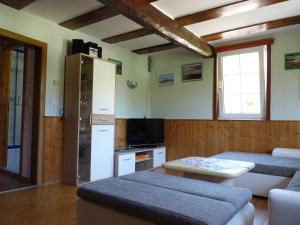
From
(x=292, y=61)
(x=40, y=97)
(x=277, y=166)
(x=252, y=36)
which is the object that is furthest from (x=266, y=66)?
(x=40, y=97)

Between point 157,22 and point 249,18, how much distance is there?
4.23 feet

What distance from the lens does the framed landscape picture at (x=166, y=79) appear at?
489cm

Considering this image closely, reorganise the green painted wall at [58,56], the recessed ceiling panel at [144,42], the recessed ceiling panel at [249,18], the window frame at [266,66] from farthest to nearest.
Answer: the recessed ceiling panel at [144,42] < the window frame at [266,66] < the green painted wall at [58,56] < the recessed ceiling panel at [249,18]

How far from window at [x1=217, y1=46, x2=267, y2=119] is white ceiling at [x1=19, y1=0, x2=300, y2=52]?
2.29ft

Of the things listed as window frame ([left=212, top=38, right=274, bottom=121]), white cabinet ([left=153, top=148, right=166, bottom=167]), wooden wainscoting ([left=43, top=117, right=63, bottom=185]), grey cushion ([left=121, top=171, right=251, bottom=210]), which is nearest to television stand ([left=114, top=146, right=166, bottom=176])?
white cabinet ([left=153, top=148, right=166, bottom=167])

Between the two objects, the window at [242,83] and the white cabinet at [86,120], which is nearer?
the white cabinet at [86,120]

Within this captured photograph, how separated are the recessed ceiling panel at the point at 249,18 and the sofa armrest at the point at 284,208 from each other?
2350 mm

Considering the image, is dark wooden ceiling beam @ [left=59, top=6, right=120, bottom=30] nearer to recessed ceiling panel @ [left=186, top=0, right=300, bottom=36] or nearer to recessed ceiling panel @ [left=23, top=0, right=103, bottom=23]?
recessed ceiling panel @ [left=23, top=0, right=103, bottom=23]

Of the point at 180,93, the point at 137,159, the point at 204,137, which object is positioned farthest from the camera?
the point at 180,93

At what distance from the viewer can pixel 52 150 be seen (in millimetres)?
3428

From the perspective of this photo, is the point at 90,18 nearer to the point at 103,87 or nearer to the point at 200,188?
the point at 103,87

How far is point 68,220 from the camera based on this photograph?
2234mm

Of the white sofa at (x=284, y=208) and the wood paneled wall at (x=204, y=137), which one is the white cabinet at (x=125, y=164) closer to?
the wood paneled wall at (x=204, y=137)

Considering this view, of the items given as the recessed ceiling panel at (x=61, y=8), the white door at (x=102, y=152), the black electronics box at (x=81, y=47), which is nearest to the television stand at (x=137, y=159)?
the white door at (x=102, y=152)
